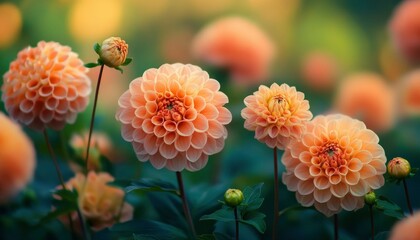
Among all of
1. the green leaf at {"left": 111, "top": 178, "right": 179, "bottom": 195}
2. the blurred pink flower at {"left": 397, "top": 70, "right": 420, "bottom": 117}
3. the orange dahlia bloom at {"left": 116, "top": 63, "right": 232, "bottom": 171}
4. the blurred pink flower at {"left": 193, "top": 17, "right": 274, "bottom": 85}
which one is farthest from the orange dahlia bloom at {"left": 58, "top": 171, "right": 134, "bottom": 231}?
the blurred pink flower at {"left": 397, "top": 70, "right": 420, "bottom": 117}

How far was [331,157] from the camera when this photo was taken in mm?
623

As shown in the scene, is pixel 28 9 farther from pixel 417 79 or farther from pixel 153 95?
pixel 153 95

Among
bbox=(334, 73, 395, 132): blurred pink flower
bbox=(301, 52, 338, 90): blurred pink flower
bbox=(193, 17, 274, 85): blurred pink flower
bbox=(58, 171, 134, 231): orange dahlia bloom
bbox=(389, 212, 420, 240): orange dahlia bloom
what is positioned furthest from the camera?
bbox=(301, 52, 338, 90): blurred pink flower

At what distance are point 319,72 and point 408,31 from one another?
566 millimetres

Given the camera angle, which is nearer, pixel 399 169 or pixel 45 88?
pixel 399 169

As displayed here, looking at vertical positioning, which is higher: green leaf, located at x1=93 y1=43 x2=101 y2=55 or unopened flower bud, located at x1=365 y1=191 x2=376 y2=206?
green leaf, located at x1=93 y1=43 x2=101 y2=55

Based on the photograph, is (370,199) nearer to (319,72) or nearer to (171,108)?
(171,108)

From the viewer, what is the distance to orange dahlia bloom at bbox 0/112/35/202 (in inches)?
33.7

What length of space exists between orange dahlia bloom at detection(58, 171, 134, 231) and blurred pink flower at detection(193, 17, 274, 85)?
458 millimetres

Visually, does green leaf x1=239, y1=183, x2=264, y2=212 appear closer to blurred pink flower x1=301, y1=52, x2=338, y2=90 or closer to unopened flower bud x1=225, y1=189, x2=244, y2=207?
unopened flower bud x1=225, y1=189, x2=244, y2=207

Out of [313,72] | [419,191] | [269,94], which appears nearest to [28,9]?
A: [313,72]

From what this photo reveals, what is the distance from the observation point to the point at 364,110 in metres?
1.37

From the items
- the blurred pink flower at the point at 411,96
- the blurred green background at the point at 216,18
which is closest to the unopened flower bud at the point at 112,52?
the blurred green background at the point at 216,18

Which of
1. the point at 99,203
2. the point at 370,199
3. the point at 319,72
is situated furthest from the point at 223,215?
the point at 319,72
